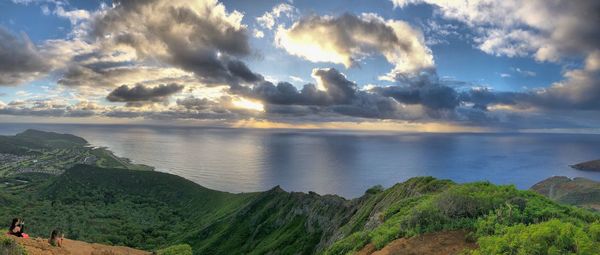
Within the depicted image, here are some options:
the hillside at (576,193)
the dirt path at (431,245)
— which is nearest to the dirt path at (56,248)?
the dirt path at (431,245)

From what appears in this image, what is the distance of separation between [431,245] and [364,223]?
34.7m

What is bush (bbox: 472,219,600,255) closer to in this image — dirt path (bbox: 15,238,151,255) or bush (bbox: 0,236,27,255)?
bush (bbox: 0,236,27,255)

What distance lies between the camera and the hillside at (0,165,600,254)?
1784cm

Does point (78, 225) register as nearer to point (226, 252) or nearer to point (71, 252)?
point (226, 252)

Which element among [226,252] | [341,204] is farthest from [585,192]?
[226,252]

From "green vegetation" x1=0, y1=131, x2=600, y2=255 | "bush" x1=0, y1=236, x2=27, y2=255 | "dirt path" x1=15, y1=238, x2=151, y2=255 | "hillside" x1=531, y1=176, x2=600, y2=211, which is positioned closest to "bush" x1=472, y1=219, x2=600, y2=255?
"green vegetation" x1=0, y1=131, x2=600, y2=255

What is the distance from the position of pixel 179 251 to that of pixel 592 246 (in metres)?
51.8

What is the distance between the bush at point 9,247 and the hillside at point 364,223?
83.1 feet

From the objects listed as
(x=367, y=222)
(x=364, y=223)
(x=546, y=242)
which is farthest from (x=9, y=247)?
(x=364, y=223)

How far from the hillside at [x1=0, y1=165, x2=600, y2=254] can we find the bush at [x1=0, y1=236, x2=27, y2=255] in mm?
25318

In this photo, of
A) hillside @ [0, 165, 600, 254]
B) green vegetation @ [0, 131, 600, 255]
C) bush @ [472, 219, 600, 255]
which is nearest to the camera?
bush @ [472, 219, 600, 255]

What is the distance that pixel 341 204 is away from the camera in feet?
303

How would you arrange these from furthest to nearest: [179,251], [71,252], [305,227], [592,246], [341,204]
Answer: [305,227] < [341,204] < [179,251] < [71,252] < [592,246]

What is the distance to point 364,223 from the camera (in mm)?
53188
